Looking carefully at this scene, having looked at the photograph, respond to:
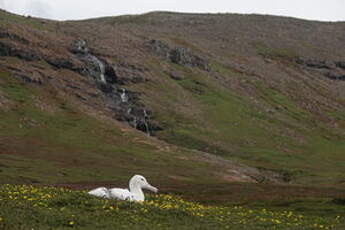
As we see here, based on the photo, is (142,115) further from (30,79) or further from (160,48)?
(160,48)

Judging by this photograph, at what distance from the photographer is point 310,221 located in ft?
97.7

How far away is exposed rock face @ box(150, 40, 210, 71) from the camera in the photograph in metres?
186

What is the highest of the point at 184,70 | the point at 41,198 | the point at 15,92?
the point at 184,70

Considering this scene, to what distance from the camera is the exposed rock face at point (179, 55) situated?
18625 cm

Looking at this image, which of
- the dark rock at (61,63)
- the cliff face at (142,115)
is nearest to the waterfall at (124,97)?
the cliff face at (142,115)

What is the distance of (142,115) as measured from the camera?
478 ft

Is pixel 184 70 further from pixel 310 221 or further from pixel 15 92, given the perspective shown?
pixel 310 221

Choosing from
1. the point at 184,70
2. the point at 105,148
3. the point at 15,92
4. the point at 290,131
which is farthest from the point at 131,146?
the point at 184,70

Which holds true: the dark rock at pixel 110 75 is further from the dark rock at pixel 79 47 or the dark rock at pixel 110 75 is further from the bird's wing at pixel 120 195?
the bird's wing at pixel 120 195

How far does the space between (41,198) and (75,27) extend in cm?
16412

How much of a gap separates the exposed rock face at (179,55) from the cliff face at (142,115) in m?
0.33

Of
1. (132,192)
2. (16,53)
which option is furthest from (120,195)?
(16,53)

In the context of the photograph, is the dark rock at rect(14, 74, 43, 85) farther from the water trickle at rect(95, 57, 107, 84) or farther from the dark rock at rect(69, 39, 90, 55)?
the dark rock at rect(69, 39, 90, 55)

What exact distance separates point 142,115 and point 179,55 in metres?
46.3
